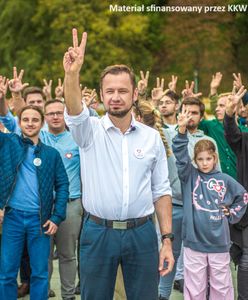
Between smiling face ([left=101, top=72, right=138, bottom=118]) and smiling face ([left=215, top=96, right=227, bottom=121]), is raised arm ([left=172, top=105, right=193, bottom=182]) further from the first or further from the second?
smiling face ([left=215, top=96, right=227, bottom=121])

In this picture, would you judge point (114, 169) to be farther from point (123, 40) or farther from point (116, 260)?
point (123, 40)

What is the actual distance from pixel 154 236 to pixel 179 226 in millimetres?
2130

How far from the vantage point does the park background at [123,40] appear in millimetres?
36781

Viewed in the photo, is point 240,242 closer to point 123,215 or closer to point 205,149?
point 205,149

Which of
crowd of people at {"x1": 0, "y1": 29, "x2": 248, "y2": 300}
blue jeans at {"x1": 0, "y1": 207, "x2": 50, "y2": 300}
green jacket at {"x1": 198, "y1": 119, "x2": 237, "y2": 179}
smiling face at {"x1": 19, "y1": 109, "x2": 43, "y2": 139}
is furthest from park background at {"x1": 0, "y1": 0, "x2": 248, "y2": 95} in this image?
blue jeans at {"x1": 0, "y1": 207, "x2": 50, "y2": 300}

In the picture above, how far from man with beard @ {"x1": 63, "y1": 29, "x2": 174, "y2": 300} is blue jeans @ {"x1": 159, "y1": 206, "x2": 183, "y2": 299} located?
2.01 m

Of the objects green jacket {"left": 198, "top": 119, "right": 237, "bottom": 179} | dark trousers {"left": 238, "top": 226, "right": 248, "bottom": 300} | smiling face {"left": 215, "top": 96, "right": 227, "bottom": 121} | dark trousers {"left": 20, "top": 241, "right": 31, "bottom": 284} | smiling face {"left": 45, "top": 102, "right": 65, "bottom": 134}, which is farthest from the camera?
smiling face {"left": 215, "top": 96, "right": 227, "bottom": 121}

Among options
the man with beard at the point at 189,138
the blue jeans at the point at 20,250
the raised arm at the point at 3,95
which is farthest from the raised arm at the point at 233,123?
the raised arm at the point at 3,95

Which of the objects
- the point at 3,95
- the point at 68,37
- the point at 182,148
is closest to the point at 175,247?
the point at 182,148

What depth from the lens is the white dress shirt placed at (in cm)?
405

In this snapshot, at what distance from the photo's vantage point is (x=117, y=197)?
407 cm

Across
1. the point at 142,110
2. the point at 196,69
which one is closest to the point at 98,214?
the point at 142,110

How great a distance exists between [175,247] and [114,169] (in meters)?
2.55

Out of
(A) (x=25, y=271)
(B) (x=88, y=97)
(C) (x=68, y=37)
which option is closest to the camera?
(A) (x=25, y=271)
